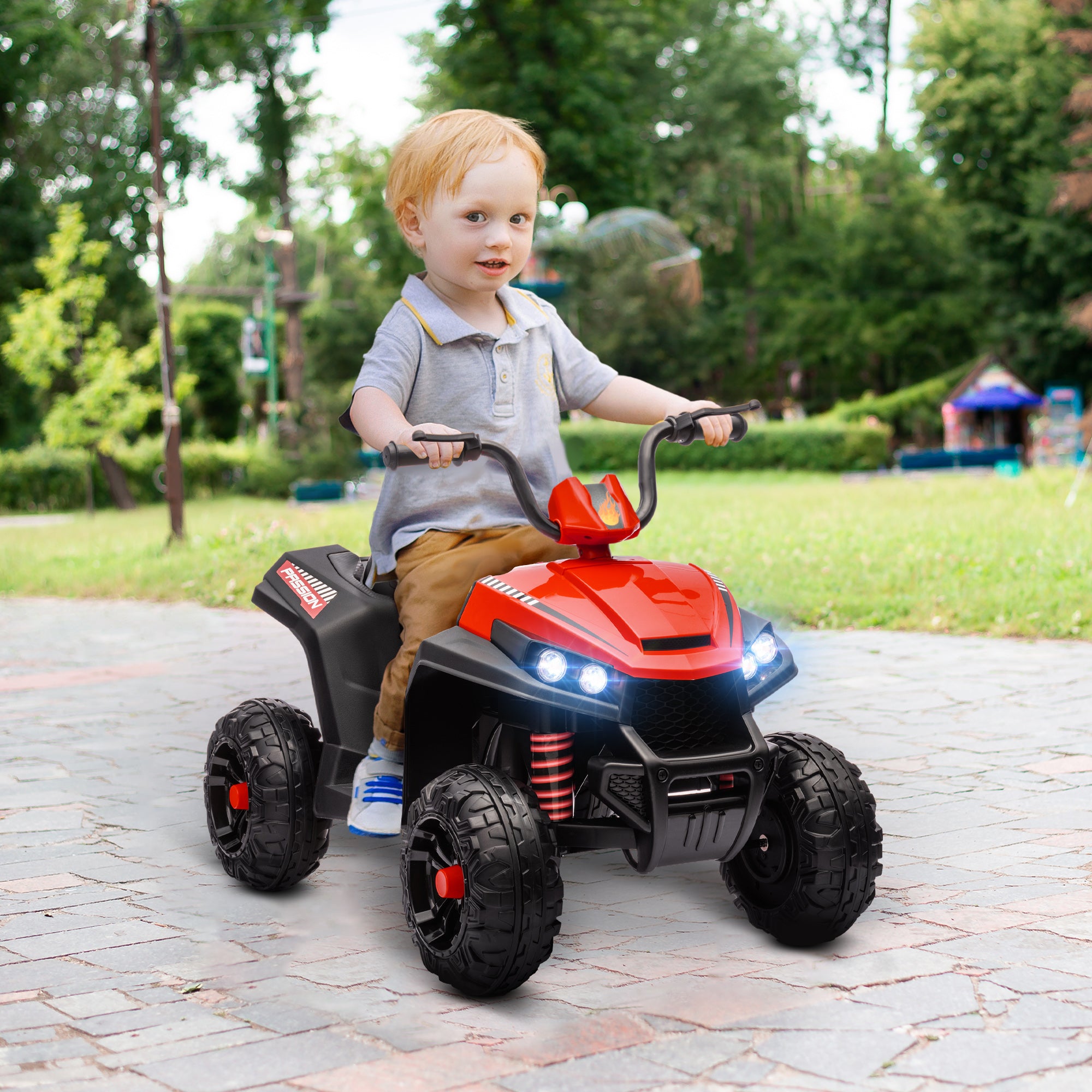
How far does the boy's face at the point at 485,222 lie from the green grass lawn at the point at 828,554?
525 centimetres

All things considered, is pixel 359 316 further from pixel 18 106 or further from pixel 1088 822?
pixel 1088 822

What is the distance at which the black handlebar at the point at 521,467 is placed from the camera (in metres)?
2.82

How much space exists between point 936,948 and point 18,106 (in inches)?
1306

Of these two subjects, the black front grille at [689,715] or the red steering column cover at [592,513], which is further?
the red steering column cover at [592,513]

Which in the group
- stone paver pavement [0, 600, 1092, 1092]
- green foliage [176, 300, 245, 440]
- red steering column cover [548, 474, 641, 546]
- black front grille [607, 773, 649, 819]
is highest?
green foliage [176, 300, 245, 440]

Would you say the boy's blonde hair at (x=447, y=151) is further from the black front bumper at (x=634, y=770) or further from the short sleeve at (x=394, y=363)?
the black front bumper at (x=634, y=770)

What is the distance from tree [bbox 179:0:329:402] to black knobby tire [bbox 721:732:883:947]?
28.8 meters

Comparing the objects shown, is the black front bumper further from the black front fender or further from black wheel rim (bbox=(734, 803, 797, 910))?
black wheel rim (bbox=(734, 803, 797, 910))

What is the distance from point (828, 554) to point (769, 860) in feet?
25.3

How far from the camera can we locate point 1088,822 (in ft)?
13.4

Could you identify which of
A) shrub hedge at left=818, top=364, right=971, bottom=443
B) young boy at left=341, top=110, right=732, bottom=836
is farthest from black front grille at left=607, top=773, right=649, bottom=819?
shrub hedge at left=818, top=364, right=971, bottom=443

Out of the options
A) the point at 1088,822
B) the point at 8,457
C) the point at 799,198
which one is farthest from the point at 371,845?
the point at 799,198

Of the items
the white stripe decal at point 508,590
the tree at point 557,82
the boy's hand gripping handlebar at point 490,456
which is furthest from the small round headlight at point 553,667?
the tree at point 557,82

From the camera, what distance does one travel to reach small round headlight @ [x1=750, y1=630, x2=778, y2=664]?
3.00 m
